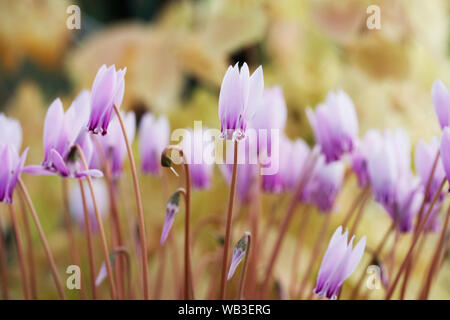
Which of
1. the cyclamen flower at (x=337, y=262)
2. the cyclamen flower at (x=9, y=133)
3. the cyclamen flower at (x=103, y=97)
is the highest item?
the cyclamen flower at (x=103, y=97)

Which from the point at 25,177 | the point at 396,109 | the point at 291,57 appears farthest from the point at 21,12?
the point at 396,109

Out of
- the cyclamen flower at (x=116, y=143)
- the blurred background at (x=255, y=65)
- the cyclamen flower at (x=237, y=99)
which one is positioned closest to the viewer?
the cyclamen flower at (x=237, y=99)

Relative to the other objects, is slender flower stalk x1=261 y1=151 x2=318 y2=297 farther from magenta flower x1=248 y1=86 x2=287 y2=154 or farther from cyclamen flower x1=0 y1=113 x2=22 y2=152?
cyclamen flower x1=0 y1=113 x2=22 y2=152

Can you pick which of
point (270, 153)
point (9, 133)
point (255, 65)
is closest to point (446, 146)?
point (270, 153)

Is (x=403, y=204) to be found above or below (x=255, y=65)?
below

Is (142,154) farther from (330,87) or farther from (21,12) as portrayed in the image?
(21,12)

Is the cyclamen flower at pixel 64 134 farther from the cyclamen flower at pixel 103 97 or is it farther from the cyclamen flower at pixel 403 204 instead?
the cyclamen flower at pixel 403 204

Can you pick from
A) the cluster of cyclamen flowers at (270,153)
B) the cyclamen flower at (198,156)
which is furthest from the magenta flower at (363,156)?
the cyclamen flower at (198,156)

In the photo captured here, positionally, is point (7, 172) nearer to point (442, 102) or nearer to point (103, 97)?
point (103, 97)

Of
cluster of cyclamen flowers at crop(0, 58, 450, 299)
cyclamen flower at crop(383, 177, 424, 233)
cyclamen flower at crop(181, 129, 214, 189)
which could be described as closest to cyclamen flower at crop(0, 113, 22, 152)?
cluster of cyclamen flowers at crop(0, 58, 450, 299)

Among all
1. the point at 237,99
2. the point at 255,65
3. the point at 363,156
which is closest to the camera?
the point at 237,99
